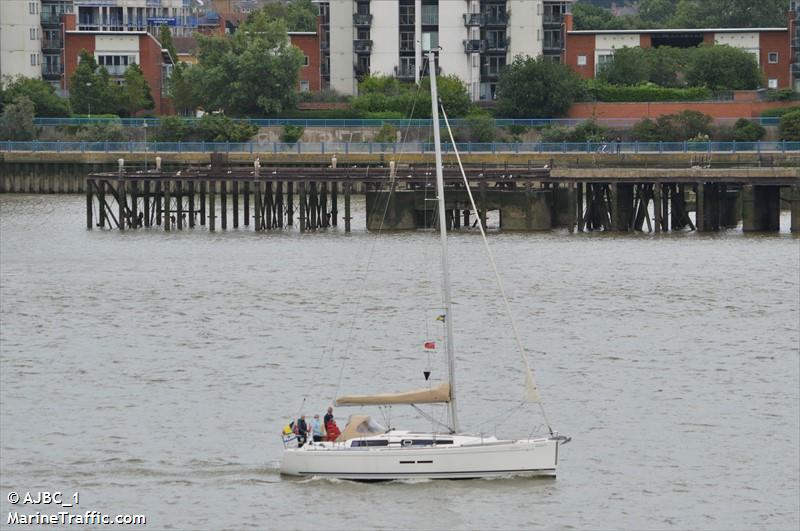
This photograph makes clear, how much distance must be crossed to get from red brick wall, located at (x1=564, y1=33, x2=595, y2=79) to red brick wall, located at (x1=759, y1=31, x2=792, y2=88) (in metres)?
12.7

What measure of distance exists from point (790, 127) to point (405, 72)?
31483 mm

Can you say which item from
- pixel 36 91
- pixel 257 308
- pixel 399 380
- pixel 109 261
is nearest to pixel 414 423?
pixel 399 380

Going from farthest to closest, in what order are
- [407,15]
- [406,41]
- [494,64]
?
[494,64], [406,41], [407,15]

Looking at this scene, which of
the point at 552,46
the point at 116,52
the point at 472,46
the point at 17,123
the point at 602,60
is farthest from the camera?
the point at 116,52

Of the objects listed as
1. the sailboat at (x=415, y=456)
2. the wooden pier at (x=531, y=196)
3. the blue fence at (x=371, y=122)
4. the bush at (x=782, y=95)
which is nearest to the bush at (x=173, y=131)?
the blue fence at (x=371, y=122)

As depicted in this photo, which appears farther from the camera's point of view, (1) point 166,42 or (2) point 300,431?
(1) point 166,42

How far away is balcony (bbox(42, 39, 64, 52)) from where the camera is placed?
511 feet

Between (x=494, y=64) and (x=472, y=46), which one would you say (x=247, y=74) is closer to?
(x=472, y=46)

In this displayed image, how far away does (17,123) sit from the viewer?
13925 centimetres

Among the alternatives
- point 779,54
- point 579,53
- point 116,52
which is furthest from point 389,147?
point 779,54

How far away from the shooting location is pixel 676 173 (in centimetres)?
9519

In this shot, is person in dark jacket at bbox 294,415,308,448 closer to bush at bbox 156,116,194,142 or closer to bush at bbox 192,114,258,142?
bush at bbox 192,114,258,142

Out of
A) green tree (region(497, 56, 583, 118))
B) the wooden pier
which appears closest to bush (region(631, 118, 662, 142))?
green tree (region(497, 56, 583, 118))

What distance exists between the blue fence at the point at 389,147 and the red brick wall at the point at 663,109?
1133 centimetres
